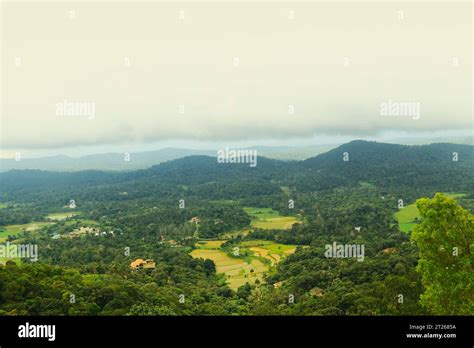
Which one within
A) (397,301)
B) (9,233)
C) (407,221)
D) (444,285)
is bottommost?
(9,233)

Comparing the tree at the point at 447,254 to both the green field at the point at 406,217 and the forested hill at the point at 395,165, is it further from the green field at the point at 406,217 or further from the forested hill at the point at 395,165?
the forested hill at the point at 395,165

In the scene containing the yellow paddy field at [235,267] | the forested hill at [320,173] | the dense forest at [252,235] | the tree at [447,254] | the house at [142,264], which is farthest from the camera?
the forested hill at [320,173]

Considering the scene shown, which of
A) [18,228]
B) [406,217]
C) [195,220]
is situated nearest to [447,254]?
[406,217]

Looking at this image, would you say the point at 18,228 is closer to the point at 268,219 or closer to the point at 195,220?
the point at 195,220

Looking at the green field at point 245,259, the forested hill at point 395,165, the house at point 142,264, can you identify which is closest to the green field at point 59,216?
the green field at point 245,259

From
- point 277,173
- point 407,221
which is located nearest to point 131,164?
point 277,173
